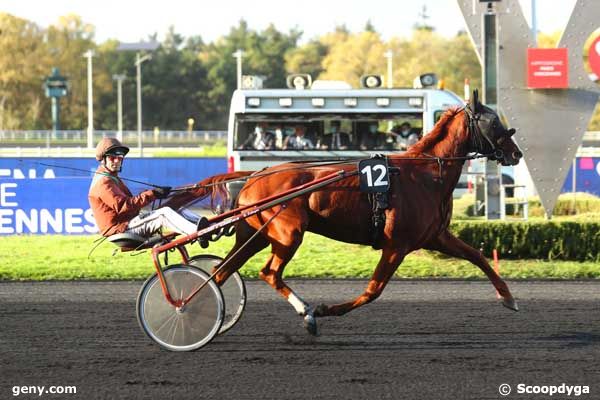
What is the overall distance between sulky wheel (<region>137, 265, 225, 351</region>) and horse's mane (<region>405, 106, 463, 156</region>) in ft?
6.65

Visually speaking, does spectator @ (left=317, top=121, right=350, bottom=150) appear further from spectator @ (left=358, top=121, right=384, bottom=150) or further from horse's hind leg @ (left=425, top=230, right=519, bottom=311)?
horse's hind leg @ (left=425, top=230, right=519, bottom=311)

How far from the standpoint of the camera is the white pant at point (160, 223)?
7.50m

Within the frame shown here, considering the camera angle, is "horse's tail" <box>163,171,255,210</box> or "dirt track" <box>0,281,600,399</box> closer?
"dirt track" <box>0,281,600,399</box>

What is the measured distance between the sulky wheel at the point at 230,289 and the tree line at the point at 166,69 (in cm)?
5244

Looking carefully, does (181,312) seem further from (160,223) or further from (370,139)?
(370,139)

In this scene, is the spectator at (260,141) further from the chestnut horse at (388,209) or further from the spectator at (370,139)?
the chestnut horse at (388,209)

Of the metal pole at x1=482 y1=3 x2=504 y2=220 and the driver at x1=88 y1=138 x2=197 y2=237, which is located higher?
the metal pole at x1=482 y1=3 x2=504 y2=220

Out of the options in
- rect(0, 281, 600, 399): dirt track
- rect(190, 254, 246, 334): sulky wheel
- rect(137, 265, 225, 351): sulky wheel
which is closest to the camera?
rect(0, 281, 600, 399): dirt track

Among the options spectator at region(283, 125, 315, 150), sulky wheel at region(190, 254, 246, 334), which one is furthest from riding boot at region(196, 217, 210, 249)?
spectator at region(283, 125, 315, 150)

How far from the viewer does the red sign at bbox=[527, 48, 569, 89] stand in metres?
14.4

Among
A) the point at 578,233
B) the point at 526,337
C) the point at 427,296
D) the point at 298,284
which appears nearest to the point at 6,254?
the point at 298,284

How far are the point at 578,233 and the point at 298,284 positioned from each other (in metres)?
3.76

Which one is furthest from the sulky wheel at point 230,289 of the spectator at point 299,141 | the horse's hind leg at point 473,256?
the spectator at point 299,141

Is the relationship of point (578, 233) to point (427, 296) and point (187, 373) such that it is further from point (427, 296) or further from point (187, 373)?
point (187, 373)
